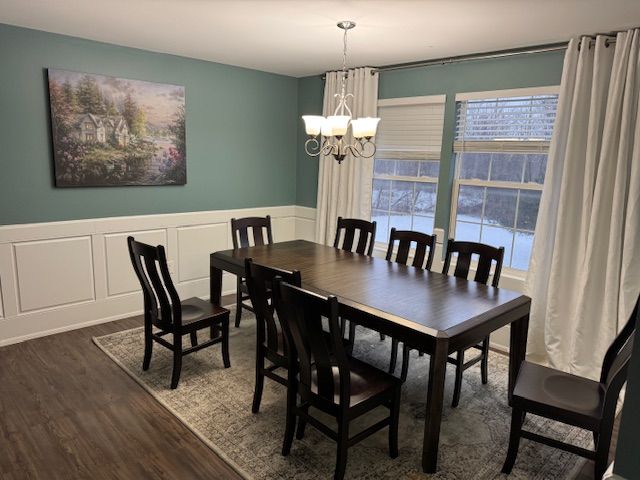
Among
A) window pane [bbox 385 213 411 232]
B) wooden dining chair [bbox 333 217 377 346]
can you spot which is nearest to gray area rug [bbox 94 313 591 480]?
wooden dining chair [bbox 333 217 377 346]

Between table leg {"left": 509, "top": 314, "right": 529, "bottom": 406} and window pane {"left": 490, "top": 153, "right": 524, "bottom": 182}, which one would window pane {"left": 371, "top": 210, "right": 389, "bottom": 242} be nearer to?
window pane {"left": 490, "top": 153, "right": 524, "bottom": 182}

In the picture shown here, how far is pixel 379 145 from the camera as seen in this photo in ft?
15.3

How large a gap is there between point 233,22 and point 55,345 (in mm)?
2862

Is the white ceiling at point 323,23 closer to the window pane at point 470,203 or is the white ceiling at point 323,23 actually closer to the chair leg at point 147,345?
the window pane at point 470,203

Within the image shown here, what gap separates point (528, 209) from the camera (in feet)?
12.1

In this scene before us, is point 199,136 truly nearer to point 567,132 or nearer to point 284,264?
point 284,264

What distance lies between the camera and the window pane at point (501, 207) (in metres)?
3.78

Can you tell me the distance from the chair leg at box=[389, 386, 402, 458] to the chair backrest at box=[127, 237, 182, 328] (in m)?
1.47

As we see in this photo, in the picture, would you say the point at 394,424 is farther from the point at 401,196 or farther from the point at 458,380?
the point at 401,196

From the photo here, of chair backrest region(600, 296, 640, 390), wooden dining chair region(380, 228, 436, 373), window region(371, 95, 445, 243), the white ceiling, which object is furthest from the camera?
window region(371, 95, 445, 243)

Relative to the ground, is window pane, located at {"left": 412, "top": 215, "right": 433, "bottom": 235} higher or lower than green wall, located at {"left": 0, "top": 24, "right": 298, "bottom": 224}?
lower

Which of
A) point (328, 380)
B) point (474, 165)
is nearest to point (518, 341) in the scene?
point (328, 380)

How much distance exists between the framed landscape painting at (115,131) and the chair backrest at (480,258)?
280 centimetres

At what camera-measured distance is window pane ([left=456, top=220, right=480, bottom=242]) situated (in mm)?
4043
